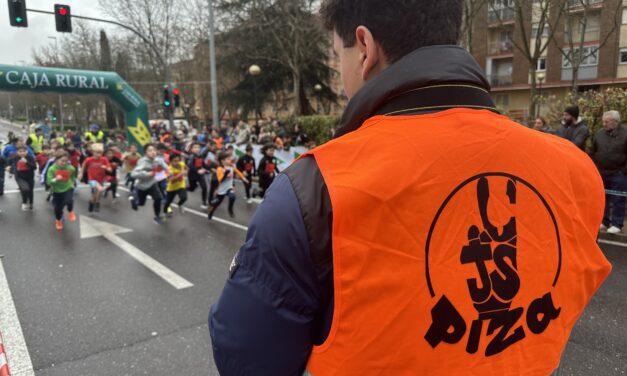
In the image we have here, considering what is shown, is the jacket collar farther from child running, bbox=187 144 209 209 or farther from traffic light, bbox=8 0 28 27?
traffic light, bbox=8 0 28 27

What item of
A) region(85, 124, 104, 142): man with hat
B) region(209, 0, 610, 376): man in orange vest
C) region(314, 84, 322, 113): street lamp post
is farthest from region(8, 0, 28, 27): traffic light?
region(314, 84, 322, 113): street lamp post

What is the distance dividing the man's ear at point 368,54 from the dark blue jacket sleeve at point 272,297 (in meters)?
0.34

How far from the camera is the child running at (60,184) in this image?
361 inches

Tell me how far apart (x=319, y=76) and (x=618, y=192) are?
25474mm

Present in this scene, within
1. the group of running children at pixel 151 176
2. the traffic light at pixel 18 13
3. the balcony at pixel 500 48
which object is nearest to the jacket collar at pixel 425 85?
the group of running children at pixel 151 176

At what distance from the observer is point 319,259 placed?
925 millimetres

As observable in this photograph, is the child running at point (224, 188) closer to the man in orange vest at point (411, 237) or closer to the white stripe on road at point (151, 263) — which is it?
the white stripe on road at point (151, 263)

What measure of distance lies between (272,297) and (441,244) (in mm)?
373

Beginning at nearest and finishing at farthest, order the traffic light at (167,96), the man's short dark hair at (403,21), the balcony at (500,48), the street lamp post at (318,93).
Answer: the man's short dark hair at (403,21)
the traffic light at (167,96)
the street lamp post at (318,93)
the balcony at (500,48)

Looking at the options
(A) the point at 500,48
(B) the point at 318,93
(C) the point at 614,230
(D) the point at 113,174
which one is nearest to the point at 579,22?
(C) the point at 614,230

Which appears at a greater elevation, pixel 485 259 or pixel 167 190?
pixel 485 259

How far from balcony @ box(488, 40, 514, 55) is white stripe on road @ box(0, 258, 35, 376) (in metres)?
40.9

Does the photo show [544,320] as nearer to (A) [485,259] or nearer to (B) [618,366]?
(A) [485,259]

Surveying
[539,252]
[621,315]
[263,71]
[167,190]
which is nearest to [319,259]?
[539,252]
